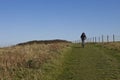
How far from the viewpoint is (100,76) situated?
615 inches

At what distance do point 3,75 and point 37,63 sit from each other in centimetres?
383

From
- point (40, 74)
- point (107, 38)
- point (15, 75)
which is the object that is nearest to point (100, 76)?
point (40, 74)

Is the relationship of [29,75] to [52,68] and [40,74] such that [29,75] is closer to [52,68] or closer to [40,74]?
[40,74]

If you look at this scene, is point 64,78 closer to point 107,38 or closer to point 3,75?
point 3,75

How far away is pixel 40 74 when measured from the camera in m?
15.6

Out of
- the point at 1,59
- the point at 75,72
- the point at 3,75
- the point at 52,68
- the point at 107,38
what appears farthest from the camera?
the point at 107,38

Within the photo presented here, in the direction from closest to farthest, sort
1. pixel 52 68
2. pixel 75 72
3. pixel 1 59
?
1. pixel 75 72
2. pixel 52 68
3. pixel 1 59

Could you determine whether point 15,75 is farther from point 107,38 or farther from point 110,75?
point 107,38

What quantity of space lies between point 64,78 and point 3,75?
115 inches

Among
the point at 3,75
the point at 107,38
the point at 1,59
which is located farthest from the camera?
the point at 107,38

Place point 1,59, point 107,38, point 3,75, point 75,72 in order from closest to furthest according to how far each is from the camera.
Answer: point 3,75, point 75,72, point 1,59, point 107,38

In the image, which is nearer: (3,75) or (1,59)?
(3,75)

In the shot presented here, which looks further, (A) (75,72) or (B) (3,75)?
(A) (75,72)

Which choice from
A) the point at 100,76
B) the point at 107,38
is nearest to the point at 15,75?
the point at 100,76
